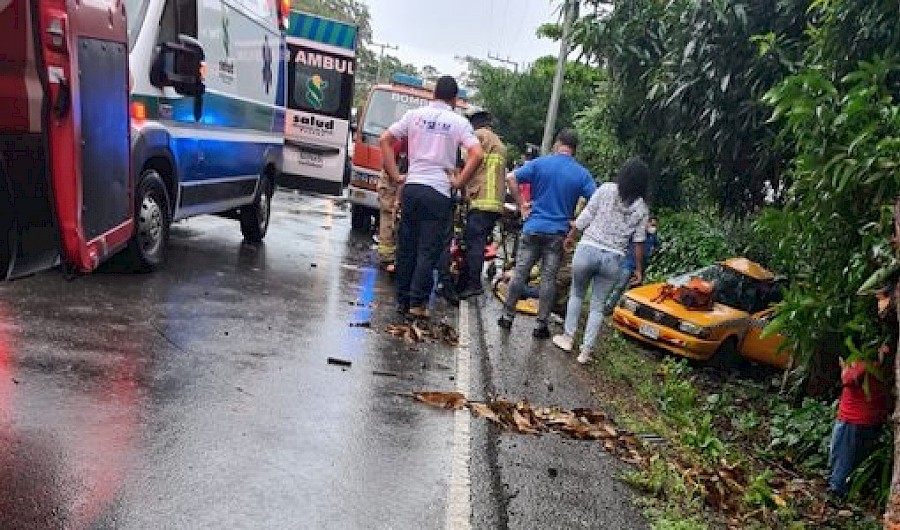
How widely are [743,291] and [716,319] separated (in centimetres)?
100

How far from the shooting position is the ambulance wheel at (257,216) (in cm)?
1145

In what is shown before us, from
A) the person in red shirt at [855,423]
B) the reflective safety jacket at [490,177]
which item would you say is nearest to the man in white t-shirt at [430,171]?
the reflective safety jacket at [490,177]

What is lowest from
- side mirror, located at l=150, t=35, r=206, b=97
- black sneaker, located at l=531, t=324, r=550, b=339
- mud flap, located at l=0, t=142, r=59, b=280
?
black sneaker, located at l=531, t=324, r=550, b=339

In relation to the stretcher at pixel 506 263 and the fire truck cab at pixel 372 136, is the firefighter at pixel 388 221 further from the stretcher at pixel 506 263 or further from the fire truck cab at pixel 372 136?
the fire truck cab at pixel 372 136

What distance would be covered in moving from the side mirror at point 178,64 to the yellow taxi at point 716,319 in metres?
5.24

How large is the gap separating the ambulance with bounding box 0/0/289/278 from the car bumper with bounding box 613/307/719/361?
468 cm

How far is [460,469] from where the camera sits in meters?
4.63

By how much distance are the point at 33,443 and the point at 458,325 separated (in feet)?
15.3

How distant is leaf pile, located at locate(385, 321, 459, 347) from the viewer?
7434 millimetres

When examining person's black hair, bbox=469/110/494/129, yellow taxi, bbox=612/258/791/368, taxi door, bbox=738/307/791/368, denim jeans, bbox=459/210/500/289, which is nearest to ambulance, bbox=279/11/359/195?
person's black hair, bbox=469/110/494/129

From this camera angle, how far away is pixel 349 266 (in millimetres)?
10852

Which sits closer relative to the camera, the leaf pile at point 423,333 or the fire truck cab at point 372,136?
the leaf pile at point 423,333

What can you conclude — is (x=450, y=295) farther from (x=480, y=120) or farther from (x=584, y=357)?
(x=584, y=357)

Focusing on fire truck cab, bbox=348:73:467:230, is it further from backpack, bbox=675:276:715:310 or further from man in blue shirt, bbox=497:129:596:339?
man in blue shirt, bbox=497:129:596:339
